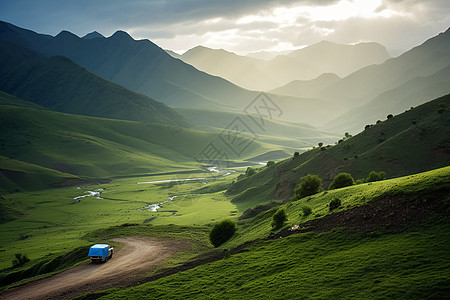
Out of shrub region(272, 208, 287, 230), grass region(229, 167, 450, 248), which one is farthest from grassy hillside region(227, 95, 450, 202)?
shrub region(272, 208, 287, 230)

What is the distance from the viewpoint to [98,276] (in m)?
41.7

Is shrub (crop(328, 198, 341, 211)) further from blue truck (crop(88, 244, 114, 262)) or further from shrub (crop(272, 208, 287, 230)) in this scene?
blue truck (crop(88, 244, 114, 262))

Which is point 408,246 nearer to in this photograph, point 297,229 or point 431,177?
point 431,177

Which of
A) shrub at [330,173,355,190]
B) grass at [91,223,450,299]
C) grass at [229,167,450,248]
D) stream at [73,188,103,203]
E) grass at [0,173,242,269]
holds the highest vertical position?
stream at [73,188,103,203]

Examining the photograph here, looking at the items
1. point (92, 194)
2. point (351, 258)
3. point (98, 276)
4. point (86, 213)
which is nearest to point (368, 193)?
point (351, 258)

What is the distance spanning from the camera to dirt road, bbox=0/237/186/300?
37981 millimetres

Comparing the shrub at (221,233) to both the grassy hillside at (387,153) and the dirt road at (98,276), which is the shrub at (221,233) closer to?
the dirt road at (98,276)

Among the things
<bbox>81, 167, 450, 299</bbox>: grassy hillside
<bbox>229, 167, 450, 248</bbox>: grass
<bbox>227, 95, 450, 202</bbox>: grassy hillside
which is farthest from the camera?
<bbox>227, 95, 450, 202</bbox>: grassy hillside

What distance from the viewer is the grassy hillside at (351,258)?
23.8 m

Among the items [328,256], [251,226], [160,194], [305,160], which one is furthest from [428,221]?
[160,194]

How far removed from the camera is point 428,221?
28969 mm

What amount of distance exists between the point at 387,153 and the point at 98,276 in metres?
70.9

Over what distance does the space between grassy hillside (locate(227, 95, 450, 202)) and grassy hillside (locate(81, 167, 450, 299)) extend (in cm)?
3959

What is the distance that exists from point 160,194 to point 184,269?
407 ft
